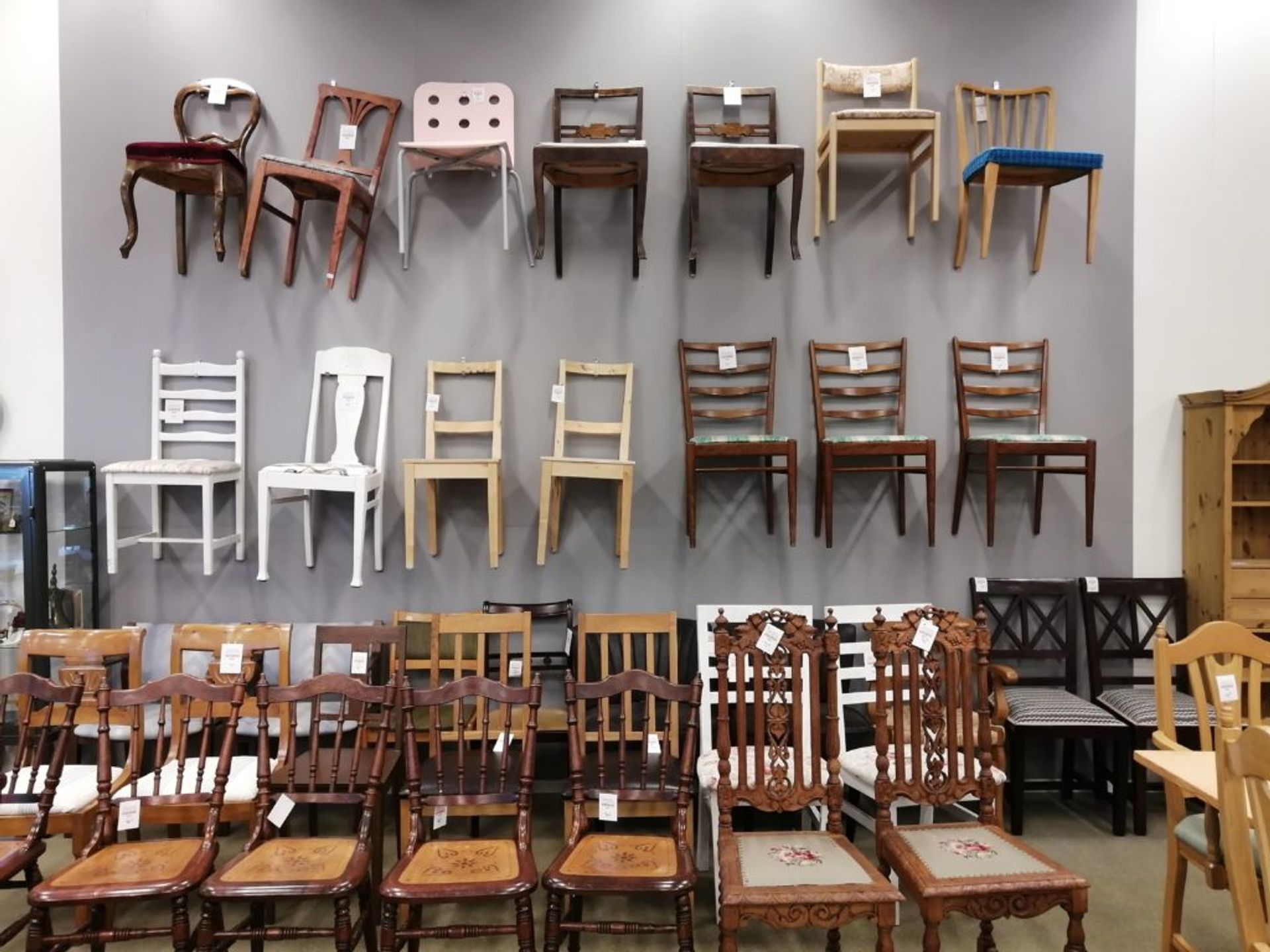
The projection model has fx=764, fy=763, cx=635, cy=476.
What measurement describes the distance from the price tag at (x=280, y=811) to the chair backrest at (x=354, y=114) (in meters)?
2.66

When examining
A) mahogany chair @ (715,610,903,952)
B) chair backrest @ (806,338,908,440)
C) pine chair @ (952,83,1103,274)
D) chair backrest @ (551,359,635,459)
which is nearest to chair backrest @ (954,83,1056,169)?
pine chair @ (952,83,1103,274)

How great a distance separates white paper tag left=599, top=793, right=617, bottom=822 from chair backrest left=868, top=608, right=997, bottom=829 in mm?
764

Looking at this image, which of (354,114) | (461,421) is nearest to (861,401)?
(461,421)

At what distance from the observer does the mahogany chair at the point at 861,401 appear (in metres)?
3.52

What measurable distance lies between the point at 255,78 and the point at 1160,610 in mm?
5020

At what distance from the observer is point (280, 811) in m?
2.20

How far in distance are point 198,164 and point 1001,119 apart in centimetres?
367

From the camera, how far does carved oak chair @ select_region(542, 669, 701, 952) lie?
6.45ft

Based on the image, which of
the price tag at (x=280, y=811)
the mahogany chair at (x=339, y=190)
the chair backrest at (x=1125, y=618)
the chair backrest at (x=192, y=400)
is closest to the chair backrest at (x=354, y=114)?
the mahogany chair at (x=339, y=190)

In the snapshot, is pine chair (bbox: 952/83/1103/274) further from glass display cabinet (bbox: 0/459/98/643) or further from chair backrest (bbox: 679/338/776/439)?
glass display cabinet (bbox: 0/459/98/643)

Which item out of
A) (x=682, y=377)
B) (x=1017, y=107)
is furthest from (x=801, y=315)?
(x=1017, y=107)

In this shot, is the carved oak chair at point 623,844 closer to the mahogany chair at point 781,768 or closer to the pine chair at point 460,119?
the mahogany chair at point 781,768

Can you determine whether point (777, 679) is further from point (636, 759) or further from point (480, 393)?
point (480, 393)

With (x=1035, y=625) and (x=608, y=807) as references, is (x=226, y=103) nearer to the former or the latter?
(x=608, y=807)
